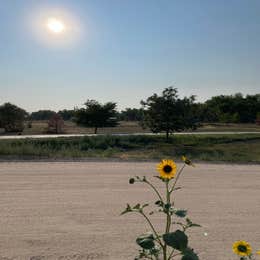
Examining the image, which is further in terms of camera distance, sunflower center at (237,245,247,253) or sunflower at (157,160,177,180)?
sunflower at (157,160,177,180)

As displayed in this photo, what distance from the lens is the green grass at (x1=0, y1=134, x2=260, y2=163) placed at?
15.6 metres

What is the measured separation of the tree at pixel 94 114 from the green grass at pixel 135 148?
34.4 feet

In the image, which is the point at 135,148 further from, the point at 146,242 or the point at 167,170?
the point at 146,242

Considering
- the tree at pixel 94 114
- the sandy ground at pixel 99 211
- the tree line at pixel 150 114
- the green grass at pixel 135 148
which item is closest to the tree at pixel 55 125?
the tree line at pixel 150 114

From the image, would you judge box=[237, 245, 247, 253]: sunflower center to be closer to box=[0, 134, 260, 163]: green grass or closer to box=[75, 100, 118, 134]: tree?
box=[0, 134, 260, 163]: green grass

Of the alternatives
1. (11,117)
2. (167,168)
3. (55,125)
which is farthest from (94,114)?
(167,168)

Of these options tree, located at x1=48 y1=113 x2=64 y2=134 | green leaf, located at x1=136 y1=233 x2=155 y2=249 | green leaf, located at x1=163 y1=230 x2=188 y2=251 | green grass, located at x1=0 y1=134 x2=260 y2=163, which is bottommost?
green grass, located at x1=0 y1=134 x2=260 y2=163

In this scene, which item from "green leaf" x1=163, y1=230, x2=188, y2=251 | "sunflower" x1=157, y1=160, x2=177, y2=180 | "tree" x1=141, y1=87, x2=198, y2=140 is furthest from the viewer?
"tree" x1=141, y1=87, x2=198, y2=140

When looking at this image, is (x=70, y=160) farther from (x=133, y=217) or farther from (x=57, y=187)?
(x=133, y=217)

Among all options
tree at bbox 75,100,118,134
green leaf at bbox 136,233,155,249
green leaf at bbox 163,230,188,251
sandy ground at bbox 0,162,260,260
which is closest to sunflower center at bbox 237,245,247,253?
green leaf at bbox 163,230,188,251

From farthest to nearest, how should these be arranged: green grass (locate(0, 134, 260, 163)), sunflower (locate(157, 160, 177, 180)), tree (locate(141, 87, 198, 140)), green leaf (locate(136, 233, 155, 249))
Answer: tree (locate(141, 87, 198, 140))
green grass (locate(0, 134, 260, 163))
sunflower (locate(157, 160, 177, 180))
green leaf (locate(136, 233, 155, 249))

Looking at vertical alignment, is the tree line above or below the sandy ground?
above

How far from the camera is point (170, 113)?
33469 mm

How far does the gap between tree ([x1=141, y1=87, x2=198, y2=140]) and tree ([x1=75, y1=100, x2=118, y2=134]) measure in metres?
10.7
